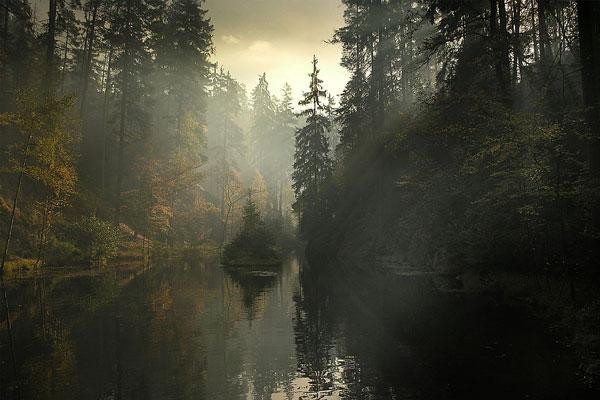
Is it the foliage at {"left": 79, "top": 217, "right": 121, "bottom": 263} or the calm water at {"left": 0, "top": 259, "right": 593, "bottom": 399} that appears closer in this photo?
the calm water at {"left": 0, "top": 259, "right": 593, "bottom": 399}

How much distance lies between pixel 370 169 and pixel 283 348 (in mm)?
30279

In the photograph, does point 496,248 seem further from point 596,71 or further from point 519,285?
point 596,71

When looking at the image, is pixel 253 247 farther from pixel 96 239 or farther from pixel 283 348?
pixel 283 348

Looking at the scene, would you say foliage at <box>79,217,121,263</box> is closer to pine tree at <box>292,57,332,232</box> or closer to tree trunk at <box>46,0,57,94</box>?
tree trunk at <box>46,0,57,94</box>

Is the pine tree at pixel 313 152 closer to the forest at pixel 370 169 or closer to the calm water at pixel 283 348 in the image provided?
the forest at pixel 370 169

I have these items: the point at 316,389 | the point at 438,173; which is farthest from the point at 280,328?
the point at 438,173

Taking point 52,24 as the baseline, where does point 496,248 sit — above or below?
below

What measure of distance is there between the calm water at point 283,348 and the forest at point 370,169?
12.6 inches

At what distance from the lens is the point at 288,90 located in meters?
103

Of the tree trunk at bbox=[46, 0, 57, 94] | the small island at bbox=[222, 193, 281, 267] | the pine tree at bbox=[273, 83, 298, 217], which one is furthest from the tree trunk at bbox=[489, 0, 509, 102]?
the pine tree at bbox=[273, 83, 298, 217]

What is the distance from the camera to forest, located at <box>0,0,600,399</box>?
40.5 ft

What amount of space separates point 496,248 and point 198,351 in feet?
35.5

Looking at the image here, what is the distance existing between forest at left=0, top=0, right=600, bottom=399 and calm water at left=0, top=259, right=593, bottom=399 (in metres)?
0.32

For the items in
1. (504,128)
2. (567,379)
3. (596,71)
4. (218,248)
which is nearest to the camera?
(567,379)
